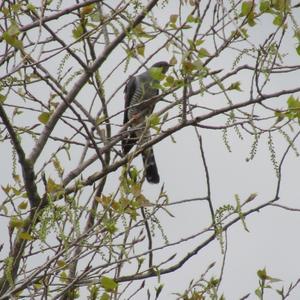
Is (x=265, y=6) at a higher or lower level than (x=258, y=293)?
higher

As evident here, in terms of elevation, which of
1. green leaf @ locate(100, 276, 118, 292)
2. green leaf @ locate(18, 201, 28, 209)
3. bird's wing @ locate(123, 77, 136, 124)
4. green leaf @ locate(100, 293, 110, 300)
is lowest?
green leaf @ locate(100, 276, 118, 292)

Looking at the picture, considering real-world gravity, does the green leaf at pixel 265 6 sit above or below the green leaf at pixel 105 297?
above

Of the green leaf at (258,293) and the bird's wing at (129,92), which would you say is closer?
the green leaf at (258,293)

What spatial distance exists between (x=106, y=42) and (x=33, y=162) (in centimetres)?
77

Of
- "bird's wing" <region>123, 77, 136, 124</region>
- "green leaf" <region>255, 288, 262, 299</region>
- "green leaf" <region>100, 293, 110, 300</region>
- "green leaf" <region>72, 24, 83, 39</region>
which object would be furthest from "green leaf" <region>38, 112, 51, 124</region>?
"bird's wing" <region>123, 77, 136, 124</region>

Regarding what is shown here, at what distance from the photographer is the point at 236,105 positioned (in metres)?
3.76

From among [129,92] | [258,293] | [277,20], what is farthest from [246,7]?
[129,92]

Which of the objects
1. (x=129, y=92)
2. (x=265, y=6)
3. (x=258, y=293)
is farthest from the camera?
(x=129, y=92)

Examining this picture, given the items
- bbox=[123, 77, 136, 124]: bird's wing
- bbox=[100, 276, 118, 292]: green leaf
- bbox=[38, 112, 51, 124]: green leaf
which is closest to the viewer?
bbox=[100, 276, 118, 292]: green leaf

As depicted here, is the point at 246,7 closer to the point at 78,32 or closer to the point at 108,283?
the point at 78,32

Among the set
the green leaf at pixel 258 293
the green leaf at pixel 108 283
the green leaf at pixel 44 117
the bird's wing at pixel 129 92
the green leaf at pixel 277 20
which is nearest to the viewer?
the green leaf at pixel 108 283

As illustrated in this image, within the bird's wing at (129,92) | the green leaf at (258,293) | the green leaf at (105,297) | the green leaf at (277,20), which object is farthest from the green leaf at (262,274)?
the bird's wing at (129,92)

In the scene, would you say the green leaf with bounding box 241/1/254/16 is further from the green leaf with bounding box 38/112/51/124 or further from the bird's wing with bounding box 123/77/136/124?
the bird's wing with bounding box 123/77/136/124

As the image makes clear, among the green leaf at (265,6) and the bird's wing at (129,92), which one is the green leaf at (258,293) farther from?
the bird's wing at (129,92)
